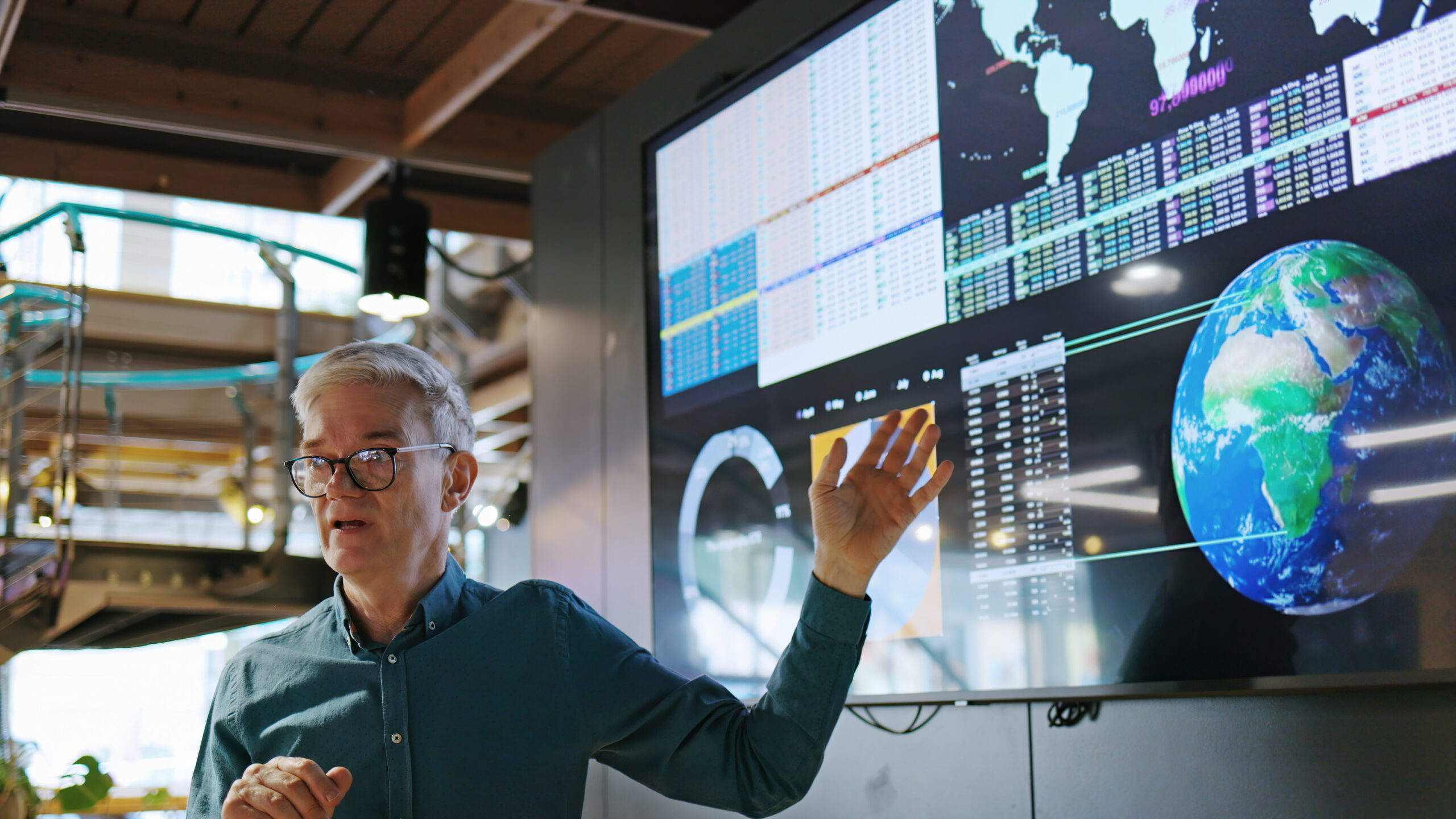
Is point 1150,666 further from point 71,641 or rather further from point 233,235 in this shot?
point 71,641

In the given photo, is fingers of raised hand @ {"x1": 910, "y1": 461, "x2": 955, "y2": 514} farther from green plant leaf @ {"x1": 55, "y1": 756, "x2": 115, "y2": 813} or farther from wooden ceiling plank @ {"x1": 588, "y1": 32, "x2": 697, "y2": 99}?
wooden ceiling plank @ {"x1": 588, "y1": 32, "x2": 697, "y2": 99}

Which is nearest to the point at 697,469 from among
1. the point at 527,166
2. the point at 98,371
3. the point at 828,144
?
the point at 828,144

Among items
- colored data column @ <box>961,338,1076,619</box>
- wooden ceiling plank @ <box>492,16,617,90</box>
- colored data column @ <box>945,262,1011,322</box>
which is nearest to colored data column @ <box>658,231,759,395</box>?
colored data column @ <box>945,262,1011,322</box>

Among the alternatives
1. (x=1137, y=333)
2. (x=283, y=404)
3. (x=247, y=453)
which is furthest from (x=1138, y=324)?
(x=247, y=453)

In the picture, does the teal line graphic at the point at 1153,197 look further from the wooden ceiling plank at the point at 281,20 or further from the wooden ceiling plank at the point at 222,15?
the wooden ceiling plank at the point at 222,15

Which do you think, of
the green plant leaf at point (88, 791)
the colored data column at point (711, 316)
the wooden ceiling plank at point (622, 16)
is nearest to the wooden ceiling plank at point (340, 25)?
the wooden ceiling plank at point (622, 16)

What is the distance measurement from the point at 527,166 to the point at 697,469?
6.77 feet

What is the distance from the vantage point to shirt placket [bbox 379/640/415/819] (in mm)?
1746

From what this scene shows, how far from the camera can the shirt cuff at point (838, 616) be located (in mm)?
1620

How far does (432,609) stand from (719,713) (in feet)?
1.40

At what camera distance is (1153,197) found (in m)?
2.06

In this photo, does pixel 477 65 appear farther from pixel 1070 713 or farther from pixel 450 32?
pixel 1070 713

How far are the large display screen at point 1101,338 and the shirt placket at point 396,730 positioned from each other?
1.01m

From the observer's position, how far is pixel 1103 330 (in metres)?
2.13
